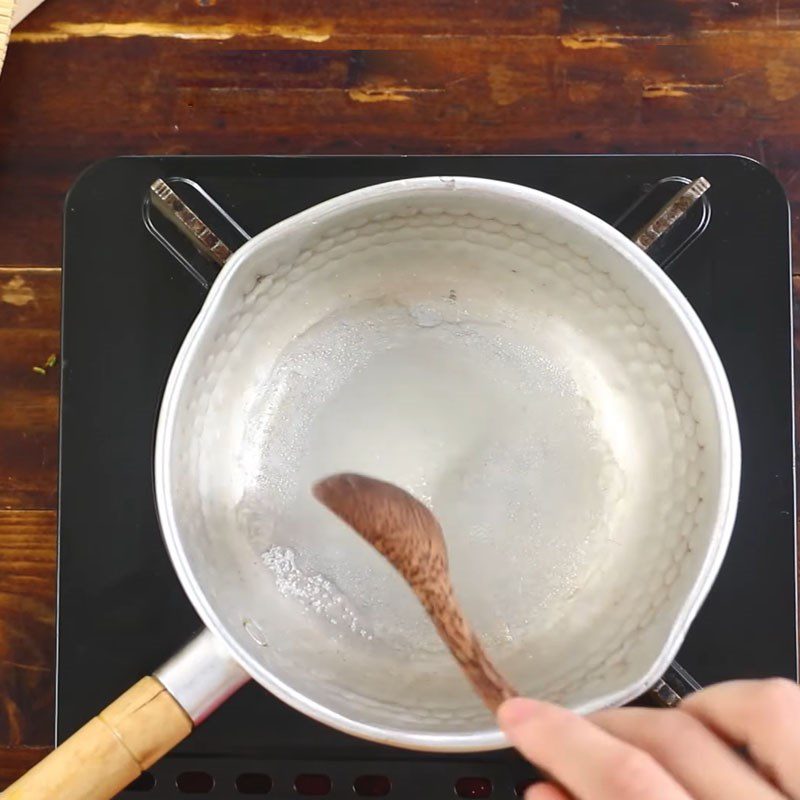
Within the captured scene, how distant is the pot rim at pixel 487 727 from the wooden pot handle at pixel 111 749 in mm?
40

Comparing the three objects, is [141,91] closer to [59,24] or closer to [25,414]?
[59,24]

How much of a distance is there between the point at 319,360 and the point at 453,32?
0.18 metres

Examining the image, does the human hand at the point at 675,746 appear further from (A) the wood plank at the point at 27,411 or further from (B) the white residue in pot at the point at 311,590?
(A) the wood plank at the point at 27,411

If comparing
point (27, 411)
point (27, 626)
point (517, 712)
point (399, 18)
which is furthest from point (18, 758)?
point (399, 18)

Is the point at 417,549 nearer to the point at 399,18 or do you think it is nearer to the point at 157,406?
the point at 157,406

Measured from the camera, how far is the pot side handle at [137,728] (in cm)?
31

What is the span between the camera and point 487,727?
0.33m

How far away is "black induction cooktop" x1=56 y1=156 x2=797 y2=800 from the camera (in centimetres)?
40

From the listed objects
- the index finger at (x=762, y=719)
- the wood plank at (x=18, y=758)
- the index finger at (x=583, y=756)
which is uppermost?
the index finger at (x=583, y=756)

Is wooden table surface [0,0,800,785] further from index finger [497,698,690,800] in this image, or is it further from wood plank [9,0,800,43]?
index finger [497,698,690,800]

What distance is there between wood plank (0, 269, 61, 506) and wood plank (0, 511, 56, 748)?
1cm

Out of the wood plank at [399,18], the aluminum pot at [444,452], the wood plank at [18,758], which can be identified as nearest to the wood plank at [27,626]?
the wood plank at [18,758]

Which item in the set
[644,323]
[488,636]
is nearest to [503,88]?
[644,323]

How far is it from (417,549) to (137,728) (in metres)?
0.12
